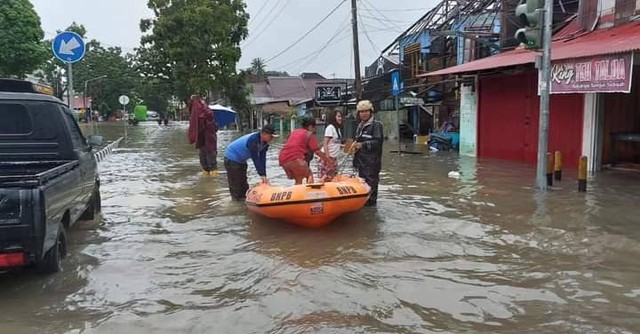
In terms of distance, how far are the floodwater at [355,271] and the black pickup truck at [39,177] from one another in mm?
461

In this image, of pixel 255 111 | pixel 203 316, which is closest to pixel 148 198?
pixel 203 316

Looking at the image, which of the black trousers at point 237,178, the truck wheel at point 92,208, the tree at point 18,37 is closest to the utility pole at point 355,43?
the black trousers at point 237,178

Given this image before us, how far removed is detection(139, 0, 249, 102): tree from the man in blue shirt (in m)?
29.2

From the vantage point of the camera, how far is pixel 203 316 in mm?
4801

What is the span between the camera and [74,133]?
7730 millimetres

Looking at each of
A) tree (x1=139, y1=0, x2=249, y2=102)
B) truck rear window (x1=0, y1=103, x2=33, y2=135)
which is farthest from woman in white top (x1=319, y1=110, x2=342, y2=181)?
tree (x1=139, y1=0, x2=249, y2=102)

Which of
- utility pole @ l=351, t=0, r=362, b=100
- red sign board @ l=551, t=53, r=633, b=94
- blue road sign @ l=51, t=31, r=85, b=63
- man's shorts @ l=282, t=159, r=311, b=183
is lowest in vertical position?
man's shorts @ l=282, t=159, r=311, b=183

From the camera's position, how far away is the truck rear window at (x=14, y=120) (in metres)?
6.86

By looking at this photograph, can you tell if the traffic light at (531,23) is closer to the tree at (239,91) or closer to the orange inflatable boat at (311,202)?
the orange inflatable boat at (311,202)

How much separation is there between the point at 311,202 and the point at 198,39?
3333 centimetres

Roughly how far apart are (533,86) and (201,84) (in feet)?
87.2

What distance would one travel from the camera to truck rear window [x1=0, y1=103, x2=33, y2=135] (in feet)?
22.5

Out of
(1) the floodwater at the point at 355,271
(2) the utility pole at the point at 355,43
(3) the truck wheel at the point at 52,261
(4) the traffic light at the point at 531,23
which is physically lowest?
(1) the floodwater at the point at 355,271

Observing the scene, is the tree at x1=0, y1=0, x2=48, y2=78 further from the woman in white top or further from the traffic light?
the traffic light
